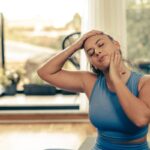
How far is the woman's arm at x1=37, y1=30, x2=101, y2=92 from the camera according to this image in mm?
1704

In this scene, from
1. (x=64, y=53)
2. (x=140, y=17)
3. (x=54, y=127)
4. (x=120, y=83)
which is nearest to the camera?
(x=120, y=83)

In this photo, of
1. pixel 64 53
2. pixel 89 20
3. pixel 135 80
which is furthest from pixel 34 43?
pixel 135 80

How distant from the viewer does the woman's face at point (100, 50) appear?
148cm

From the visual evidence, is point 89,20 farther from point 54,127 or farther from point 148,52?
point 54,127

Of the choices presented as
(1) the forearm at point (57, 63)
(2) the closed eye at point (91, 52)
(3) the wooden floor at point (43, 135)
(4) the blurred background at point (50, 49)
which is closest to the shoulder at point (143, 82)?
(2) the closed eye at point (91, 52)

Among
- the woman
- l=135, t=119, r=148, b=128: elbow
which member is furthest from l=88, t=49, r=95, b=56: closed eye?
l=135, t=119, r=148, b=128: elbow

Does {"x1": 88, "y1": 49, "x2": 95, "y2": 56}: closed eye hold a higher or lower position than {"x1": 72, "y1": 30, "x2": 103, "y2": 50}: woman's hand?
lower

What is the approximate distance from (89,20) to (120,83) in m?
2.92

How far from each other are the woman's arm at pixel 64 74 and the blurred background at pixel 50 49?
2.14 meters

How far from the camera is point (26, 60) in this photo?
198 inches

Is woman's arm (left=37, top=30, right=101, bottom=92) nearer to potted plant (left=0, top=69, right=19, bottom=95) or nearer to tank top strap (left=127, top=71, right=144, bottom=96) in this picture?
tank top strap (left=127, top=71, right=144, bottom=96)

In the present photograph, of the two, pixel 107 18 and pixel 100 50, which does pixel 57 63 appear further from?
pixel 107 18

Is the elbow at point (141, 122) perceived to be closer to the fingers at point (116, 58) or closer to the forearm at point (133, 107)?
the forearm at point (133, 107)

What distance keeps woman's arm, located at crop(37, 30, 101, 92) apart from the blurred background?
214 centimetres
